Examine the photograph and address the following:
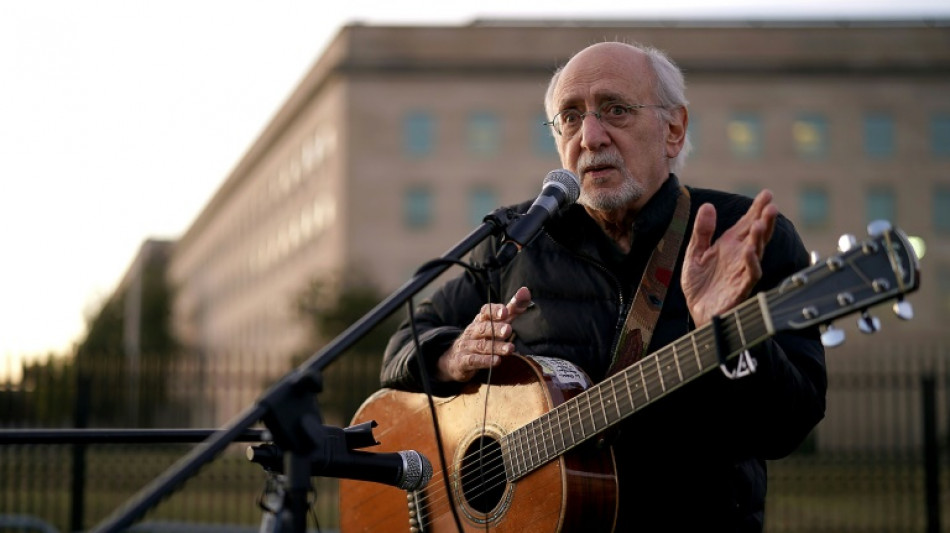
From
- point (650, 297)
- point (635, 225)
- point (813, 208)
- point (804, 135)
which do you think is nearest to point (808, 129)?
point (804, 135)

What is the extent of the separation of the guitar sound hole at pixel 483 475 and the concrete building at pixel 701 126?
4476 cm

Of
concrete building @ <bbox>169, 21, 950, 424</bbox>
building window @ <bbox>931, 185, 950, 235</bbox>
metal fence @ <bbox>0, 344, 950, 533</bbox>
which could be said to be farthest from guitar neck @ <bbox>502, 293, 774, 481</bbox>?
building window @ <bbox>931, 185, 950, 235</bbox>

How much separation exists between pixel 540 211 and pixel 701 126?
47.9 metres

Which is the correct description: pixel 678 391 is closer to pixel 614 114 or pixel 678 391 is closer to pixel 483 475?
pixel 483 475

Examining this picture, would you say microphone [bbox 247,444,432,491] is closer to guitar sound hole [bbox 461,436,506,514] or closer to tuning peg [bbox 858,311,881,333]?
guitar sound hole [bbox 461,436,506,514]

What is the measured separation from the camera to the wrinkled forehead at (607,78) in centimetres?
425

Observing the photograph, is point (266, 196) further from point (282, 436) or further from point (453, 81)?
point (282, 436)

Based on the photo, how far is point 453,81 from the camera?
50969 mm

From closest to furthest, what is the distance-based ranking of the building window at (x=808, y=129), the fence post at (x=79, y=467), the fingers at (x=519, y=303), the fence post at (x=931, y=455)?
the fingers at (x=519, y=303)
the fence post at (x=931, y=455)
the fence post at (x=79, y=467)
the building window at (x=808, y=129)

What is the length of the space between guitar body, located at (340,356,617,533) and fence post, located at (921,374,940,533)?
8.99 m

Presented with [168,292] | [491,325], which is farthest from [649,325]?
[168,292]

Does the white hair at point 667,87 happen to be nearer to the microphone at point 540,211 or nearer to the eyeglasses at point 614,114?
the eyeglasses at point 614,114

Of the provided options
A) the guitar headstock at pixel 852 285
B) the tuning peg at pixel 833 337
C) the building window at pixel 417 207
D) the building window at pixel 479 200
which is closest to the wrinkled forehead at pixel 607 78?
the guitar headstock at pixel 852 285

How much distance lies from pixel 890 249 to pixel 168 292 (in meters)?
86.3
